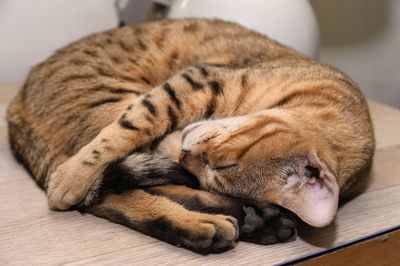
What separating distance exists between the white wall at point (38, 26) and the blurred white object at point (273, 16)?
63 cm

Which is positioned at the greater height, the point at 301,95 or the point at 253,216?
the point at 301,95

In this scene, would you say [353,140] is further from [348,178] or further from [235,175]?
[235,175]

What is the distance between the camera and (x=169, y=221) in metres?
1.07

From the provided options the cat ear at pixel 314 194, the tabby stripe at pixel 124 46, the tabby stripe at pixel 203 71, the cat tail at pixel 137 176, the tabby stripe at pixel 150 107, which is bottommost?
the cat tail at pixel 137 176

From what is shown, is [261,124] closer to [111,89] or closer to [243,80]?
[243,80]

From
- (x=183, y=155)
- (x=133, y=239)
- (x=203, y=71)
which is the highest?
(x=203, y=71)

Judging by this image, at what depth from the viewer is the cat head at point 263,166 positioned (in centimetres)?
102

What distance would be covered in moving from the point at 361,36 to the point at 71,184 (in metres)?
1.84

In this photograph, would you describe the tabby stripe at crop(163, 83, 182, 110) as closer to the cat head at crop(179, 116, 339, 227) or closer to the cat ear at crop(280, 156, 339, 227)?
the cat head at crop(179, 116, 339, 227)

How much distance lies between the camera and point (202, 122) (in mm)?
1215

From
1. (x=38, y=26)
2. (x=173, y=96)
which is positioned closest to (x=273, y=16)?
(x=173, y=96)

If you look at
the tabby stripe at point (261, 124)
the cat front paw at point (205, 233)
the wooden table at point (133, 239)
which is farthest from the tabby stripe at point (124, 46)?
the cat front paw at point (205, 233)

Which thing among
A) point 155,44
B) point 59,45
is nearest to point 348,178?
point 155,44

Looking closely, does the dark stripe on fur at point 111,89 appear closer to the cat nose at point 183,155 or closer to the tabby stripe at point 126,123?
the tabby stripe at point 126,123
